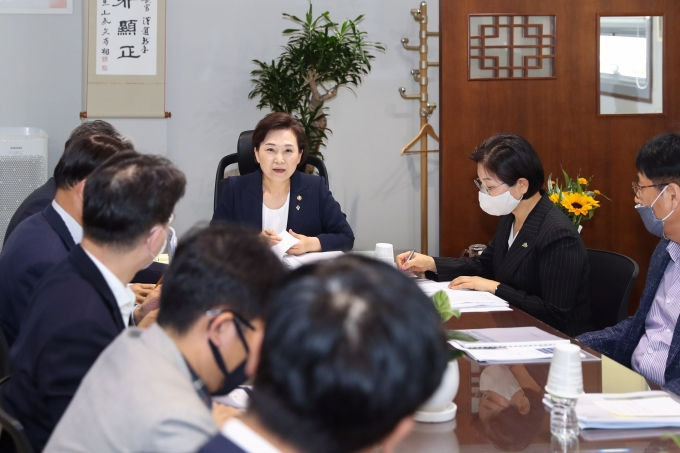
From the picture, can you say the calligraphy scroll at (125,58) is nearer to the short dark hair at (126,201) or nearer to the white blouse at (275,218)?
the white blouse at (275,218)

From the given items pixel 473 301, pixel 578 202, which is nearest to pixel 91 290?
pixel 473 301

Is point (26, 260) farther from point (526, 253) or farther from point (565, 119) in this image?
point (565, 119)

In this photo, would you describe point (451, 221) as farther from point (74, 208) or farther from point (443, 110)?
point (74, 208)

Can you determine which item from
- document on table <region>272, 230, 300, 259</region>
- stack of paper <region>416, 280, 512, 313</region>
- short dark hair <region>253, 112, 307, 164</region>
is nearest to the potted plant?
stack of paper <region>416, 280, 512, 313</region>

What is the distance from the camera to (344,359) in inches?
26.4

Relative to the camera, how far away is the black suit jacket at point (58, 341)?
51.9 inches

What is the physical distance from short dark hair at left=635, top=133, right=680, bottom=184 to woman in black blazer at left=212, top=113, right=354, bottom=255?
1541 mm

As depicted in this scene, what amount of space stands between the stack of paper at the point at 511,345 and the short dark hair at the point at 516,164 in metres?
0.81

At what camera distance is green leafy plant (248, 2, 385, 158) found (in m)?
4.62

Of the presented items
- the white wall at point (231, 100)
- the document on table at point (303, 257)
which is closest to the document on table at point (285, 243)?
the document on table at point (303, 257)

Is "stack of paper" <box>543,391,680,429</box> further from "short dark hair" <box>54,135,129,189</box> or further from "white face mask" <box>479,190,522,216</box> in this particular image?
"short dark hair" <box>54,135,129,189</box>

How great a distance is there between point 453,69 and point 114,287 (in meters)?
3.57

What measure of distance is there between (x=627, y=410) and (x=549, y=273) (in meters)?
1.15

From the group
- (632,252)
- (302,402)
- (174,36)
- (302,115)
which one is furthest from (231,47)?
(302,402)
